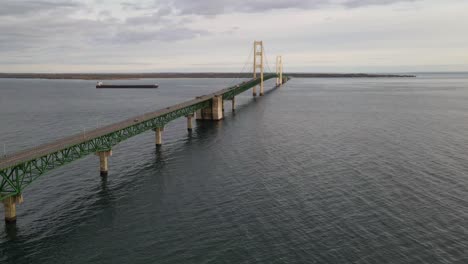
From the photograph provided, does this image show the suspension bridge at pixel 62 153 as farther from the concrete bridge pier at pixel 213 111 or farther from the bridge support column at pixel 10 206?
the concrete bridge pier at pixel 213 111

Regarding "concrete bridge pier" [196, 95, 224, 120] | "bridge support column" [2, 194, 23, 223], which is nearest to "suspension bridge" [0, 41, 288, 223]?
"bridge support column" [2, 194, 23, 223]

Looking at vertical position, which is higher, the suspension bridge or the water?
the suspension bridge

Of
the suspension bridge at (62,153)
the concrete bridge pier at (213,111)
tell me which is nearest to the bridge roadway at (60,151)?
the suspension bridge at (62,153)

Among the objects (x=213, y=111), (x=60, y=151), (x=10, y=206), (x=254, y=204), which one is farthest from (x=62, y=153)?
(x=213, y=111)

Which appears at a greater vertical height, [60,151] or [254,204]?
[60,151]

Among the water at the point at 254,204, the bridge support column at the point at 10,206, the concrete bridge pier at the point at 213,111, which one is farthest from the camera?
the concrete bridge pier at the point at 213,111

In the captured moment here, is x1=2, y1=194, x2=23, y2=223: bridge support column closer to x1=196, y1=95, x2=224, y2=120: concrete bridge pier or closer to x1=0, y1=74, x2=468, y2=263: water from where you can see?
x1=0, y1=74, x2=468, y2=263: water

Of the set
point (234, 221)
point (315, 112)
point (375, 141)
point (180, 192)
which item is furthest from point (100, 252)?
point (315, 112)

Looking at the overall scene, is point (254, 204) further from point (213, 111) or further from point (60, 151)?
point (213, 111)

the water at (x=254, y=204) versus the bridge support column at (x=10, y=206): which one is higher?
the bridge support column at (x=10, y=206)
